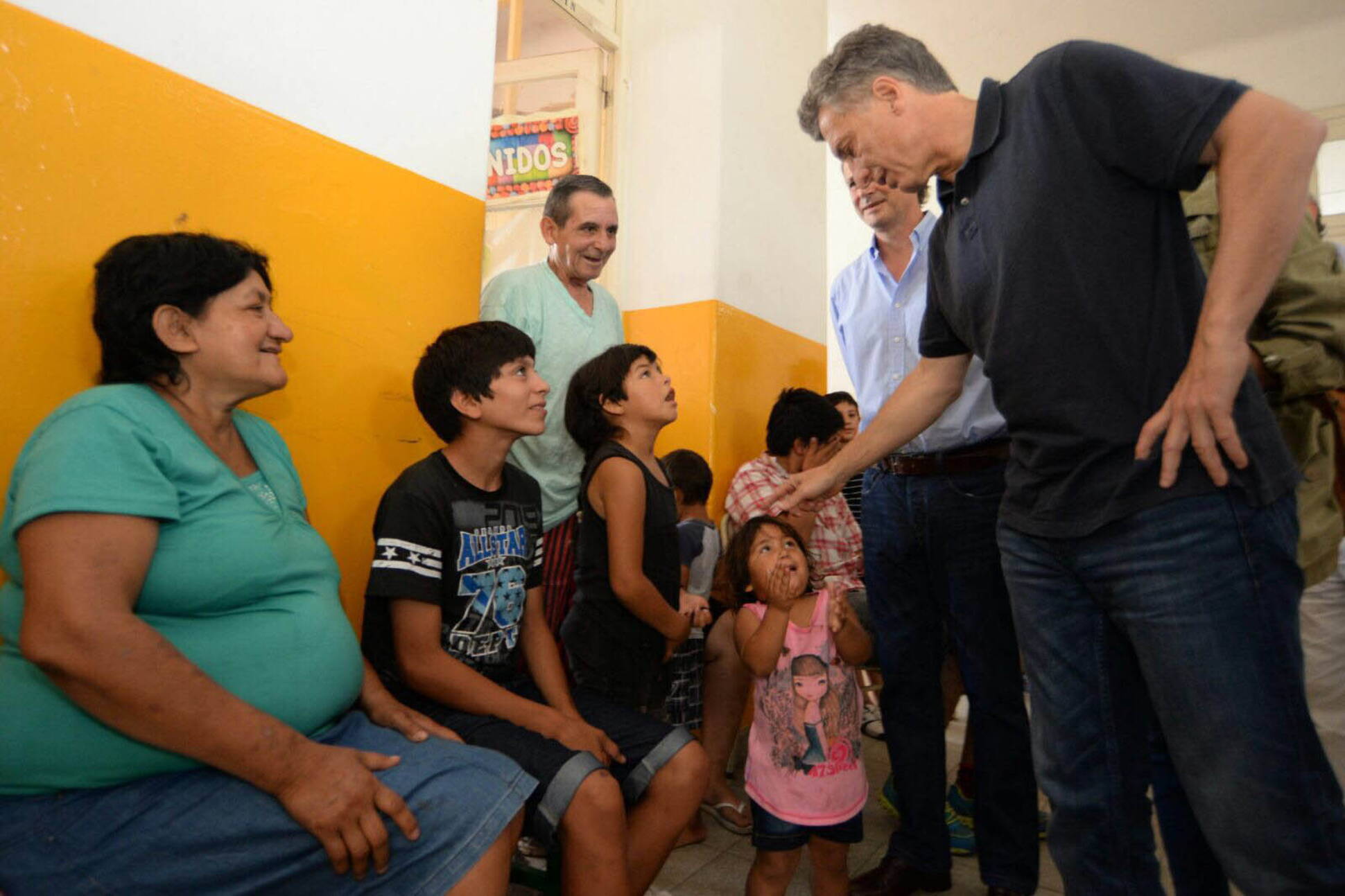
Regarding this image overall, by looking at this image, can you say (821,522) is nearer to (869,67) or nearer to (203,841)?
(869,67)

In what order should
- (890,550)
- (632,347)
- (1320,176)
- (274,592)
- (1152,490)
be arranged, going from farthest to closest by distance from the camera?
(1320,176), (632,347), (890,550), (274,592), (1152,490)

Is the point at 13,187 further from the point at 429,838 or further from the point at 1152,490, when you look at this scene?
the point at 1152,490

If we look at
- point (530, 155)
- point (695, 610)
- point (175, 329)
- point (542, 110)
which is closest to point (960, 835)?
point (695, 610)

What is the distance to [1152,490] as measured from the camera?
106 centimetres

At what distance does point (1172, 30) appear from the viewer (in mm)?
5148

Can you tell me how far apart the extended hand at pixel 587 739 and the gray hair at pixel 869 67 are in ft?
4.07

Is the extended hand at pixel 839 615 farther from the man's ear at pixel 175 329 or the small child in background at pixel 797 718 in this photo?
the man's ear at pixel 175 329

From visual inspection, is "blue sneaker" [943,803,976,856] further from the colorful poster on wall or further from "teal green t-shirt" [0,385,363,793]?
the colorful poster on wall

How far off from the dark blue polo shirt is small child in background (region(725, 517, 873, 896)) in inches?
28.9

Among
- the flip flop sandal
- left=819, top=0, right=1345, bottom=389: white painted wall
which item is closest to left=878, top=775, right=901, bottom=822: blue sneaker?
the flip flop sandal

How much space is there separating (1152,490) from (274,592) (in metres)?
1.25

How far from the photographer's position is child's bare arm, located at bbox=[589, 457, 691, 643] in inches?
73.2

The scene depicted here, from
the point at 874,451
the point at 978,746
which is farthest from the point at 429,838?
the point at 978,746

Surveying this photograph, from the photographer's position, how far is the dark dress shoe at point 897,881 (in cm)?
188
